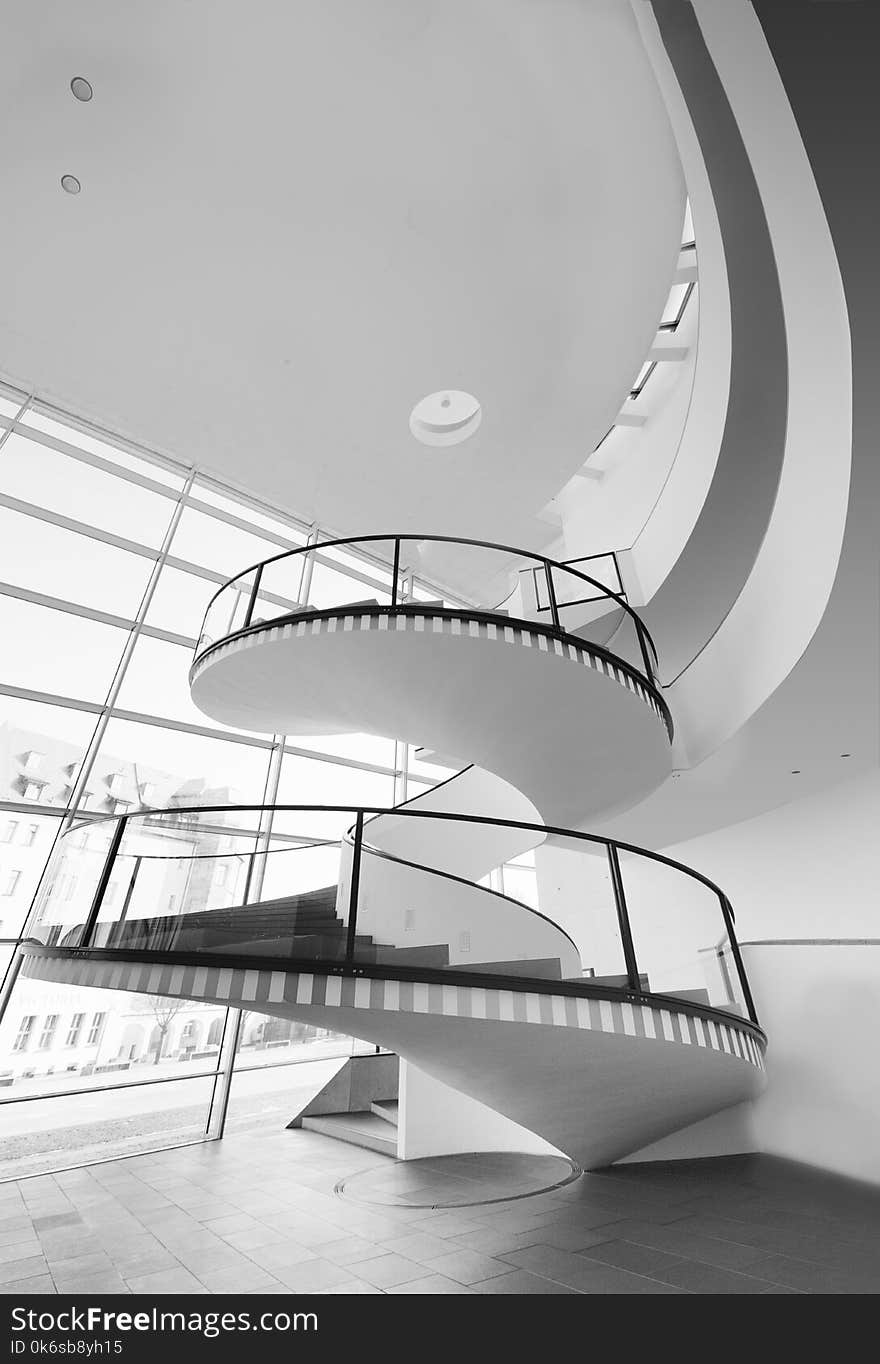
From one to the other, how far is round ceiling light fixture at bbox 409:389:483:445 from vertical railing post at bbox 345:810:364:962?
815 centimetres

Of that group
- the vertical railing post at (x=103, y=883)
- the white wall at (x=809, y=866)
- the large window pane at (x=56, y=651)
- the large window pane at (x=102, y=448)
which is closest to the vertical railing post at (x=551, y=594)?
the white wall at (x=809, y=866)

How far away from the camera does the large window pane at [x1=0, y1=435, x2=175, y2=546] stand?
9.18 metres

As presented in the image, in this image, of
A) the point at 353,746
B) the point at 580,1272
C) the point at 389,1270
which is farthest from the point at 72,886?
the point at 353,746

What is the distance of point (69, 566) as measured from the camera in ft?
29.3

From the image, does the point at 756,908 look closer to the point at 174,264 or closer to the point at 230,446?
the point at 230,446

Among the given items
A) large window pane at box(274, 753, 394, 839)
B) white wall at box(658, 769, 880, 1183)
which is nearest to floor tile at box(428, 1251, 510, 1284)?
white wall at box(658, 769, 880, 1183)

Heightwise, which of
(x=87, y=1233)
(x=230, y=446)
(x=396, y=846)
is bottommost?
(x=87, y=1233)

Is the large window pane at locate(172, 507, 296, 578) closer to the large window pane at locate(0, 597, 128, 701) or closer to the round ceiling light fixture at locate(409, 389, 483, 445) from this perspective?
the large window pane at locate(0, 597, 128, 701)

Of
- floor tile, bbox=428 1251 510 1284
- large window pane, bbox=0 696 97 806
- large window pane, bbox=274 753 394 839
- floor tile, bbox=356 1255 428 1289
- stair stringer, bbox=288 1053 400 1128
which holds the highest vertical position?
large window pane, bbox=274 753 394 839

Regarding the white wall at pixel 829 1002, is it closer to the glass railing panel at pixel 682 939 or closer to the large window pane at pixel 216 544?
the glass railing panel at pixel 682 939

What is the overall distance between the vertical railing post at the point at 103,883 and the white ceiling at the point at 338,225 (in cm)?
772

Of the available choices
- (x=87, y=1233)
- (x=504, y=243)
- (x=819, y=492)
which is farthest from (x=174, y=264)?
(x=87, y=1233)

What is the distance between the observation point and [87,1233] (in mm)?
4508

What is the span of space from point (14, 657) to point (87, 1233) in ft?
19.7
